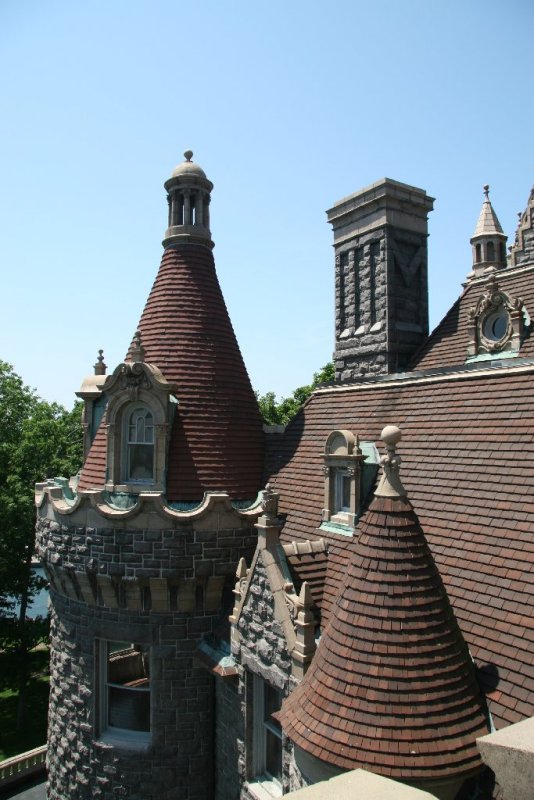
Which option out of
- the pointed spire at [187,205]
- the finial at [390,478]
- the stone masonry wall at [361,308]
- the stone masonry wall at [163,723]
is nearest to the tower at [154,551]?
the stone masonry wall at [163,723]

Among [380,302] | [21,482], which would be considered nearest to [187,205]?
[380,302]

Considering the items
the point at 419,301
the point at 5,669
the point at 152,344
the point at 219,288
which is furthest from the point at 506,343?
the point at 5,669

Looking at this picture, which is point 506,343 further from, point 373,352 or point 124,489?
point 124,489

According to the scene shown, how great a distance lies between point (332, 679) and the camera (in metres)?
6.23

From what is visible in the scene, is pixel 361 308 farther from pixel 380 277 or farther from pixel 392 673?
pixel 392 673

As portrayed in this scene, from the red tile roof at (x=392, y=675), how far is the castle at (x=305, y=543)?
0.02 m

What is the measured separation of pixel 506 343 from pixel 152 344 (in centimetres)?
815

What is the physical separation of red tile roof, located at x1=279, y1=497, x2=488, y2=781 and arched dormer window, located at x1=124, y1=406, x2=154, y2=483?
19.0 ft

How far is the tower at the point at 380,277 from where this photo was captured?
14445 millimetres

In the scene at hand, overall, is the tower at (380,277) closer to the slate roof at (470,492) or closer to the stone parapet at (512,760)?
the slate roof at (470,492)

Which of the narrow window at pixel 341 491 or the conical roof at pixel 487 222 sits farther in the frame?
the conical roof at pixel 487 222

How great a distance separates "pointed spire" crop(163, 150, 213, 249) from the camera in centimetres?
1352

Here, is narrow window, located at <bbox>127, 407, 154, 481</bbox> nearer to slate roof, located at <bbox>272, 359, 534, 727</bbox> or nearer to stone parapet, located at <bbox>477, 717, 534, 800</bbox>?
slate roof, located at <bbox>272, 359, 534, 727</bbox>

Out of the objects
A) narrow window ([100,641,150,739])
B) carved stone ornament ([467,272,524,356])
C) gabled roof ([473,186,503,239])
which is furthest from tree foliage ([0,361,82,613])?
gabled roof ([473,186,503,239])
